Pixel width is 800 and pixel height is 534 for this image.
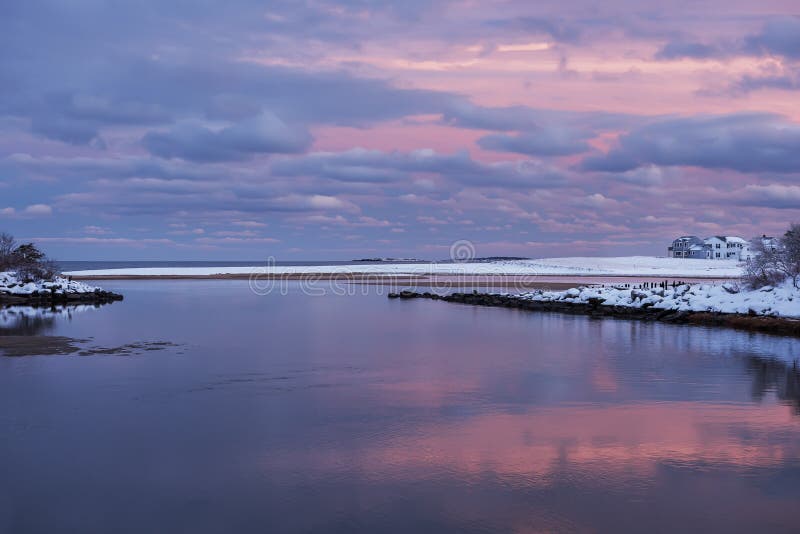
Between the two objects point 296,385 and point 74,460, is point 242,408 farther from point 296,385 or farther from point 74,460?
point 74,460

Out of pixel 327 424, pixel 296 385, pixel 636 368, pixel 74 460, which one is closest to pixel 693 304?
pixel 636 368

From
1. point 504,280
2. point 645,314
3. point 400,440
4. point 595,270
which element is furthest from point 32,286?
point 595,270

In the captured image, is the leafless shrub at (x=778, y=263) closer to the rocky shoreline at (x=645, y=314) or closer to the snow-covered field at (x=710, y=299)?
the snow-covered field at (x=710, y=299)

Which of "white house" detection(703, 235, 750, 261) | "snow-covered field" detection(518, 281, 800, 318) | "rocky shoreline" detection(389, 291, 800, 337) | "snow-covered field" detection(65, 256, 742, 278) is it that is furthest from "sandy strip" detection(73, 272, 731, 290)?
"white house" detection(703, 235, 750, 261)

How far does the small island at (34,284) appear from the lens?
40125 millimetres

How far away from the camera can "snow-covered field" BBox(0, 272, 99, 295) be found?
40250 millimetres

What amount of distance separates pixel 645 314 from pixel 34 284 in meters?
34.3

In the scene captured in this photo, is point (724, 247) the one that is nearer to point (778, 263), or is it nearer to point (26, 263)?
point (778, 263)

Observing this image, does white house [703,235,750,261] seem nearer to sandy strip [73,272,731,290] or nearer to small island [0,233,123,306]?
sandy strip [73,272,731,290]

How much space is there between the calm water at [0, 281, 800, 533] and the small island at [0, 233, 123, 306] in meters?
25.1

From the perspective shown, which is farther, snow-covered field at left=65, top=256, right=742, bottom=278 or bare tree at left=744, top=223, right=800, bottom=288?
snow-covered field at left=65, top=256, right=742, bottom=278

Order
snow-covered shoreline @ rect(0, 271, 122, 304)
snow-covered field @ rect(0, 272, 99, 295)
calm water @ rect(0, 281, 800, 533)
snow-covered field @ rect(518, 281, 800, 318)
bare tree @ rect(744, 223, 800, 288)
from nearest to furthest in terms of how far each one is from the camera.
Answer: calm water @ rect(0, 281, 800, 533) < snow-covered field @ rect(518, 281, 800, 318) < bare tree @ rect(744, 223, 800, 288) < snow-covered shoreline @ rect(0, 271, 122, 304) < snow-covered field @ rect(0, 272, 99, 295)

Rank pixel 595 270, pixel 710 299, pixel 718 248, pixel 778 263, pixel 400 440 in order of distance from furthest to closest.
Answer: pixel 718 248
pixel 595 270
pixel 778 263
pixel 710 299
pixel 400 440

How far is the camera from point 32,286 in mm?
40406
